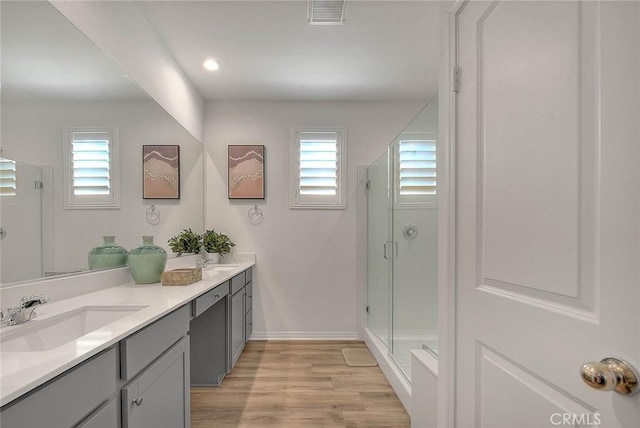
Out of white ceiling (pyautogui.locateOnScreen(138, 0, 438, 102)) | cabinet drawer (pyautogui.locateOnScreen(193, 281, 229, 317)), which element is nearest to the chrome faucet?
cabinet drawer (pyautogui.locateOnScreen(193, 281, 229, 317))

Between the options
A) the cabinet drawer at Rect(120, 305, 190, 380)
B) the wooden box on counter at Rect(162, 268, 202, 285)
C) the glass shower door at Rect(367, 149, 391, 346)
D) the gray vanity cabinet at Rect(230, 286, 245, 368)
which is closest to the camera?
the cabinet drawer at Rect(120, 305, 190, 380)

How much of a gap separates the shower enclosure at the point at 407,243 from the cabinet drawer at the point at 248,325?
125 centimetres

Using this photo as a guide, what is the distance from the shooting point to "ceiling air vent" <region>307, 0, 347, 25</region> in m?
2.07

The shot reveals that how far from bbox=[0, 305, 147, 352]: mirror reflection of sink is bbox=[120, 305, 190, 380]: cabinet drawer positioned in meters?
0.15

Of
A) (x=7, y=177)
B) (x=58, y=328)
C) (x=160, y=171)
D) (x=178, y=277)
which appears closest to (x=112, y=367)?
(x=58, y=328)

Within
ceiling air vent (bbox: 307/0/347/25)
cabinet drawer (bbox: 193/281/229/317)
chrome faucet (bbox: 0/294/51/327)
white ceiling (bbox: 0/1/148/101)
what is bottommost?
cabinet drawer (bbox: 193/281/229/317)

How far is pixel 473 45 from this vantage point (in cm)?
110

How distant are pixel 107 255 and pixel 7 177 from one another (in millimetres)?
762

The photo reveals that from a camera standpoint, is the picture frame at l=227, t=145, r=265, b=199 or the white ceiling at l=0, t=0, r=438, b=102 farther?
the picture frame at l=227, t=145, r=265, b=199

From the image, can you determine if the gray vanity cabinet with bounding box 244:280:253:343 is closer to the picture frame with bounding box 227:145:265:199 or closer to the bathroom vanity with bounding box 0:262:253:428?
the picture frame with bounding box 227:145:265:199

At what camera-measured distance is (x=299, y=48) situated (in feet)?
8.39

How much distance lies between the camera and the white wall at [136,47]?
5.38ft

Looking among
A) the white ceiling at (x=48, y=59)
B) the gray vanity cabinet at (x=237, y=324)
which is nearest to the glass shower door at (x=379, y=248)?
the gray vanity cabinet at (x=237, y=324)

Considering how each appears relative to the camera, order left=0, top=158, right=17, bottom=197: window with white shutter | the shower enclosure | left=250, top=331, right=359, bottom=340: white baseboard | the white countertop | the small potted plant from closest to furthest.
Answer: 1. the white countertop
2. left=0, top=158, right=17, bottom=197: window with white shutter
3. the shower enclosure
4. the small potted plant
5. left=250, top=331, right=359, bottom=340: white baseboard
